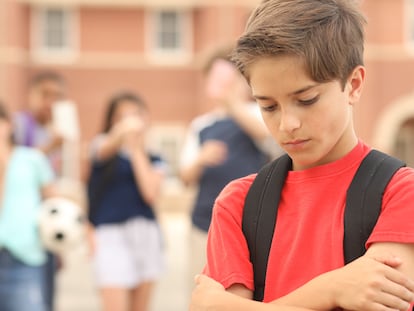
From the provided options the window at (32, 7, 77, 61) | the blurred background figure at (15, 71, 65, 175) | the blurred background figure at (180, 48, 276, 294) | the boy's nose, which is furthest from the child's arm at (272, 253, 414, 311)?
the window at (32, 7, 77, 61)

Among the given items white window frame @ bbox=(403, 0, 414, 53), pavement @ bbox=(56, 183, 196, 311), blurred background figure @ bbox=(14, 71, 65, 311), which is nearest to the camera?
blurred background figure @ bbox=(14, 71, 65, 311)

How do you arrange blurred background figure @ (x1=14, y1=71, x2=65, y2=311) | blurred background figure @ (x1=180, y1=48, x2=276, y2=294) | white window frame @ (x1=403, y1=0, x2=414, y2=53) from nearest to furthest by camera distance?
blurred background figure @ (x1=180, y1=48, x2=276, y2=294) → blurred background figure @ (x1=14, y1=71, x2=65, y2=311) → white window frame @ (x1=403, y1=0, x2=414, y2=53)

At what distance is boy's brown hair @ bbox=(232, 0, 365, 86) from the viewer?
71.9 inches

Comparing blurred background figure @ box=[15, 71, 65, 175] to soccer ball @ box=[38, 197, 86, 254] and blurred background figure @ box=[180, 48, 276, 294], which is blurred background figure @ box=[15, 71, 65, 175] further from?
blurred background figure @ box=[180, 48, 276, 294]

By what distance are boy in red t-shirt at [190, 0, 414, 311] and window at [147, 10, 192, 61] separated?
87.8 ft

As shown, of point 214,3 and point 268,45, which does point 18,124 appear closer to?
point 268,45

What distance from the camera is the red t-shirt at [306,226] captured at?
181 cm

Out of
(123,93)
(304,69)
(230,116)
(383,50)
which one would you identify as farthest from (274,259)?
→ (383,50)

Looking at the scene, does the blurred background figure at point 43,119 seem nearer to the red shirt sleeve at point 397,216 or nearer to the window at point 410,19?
the red shirt sleeve at point 397,216

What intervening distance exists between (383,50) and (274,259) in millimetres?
25679

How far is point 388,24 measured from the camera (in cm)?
2691

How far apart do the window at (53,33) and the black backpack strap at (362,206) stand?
26.9 metres

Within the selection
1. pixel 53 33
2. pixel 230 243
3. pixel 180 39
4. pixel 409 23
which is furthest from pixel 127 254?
pixel 53 33

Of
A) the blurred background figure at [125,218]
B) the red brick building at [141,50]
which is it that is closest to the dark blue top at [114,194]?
the blurred background figure at [125,218]
